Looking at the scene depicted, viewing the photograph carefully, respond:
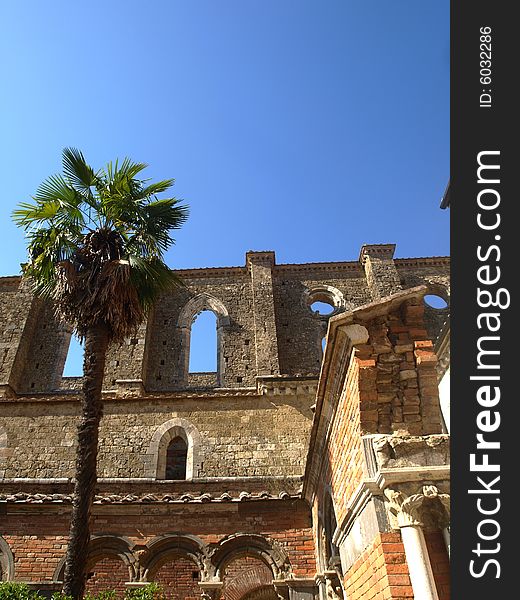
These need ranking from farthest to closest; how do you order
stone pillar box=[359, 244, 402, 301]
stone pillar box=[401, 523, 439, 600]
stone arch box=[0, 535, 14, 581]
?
stone pillar box=[359, 244, 402, 301], stone arch box=[0, 535, 14, 581], stone pillar box=[401, 523, 439, 600]

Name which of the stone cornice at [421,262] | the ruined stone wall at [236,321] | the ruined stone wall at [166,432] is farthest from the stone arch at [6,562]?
the stone cornice at [421,262]

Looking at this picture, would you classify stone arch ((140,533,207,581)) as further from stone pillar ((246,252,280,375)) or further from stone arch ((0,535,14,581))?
stone pillar ((246,252,280,375))

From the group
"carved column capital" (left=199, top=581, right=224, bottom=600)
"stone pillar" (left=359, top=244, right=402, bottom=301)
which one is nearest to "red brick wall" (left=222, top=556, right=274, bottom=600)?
"carved column capital" (left=199, top=581, right=224, bottom=600)

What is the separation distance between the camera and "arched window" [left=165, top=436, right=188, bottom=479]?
14766 mm

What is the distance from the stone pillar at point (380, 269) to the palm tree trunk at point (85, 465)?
1173 centimetres

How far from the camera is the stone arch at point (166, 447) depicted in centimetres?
1324

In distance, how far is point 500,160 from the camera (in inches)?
131

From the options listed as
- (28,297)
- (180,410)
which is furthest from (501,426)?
(28,297)

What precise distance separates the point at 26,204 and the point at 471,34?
837 cm

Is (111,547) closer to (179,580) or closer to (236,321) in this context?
(179,580)

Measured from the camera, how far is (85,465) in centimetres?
783

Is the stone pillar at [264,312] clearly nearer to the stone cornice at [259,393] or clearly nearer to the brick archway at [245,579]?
the stone cornice at [259,393]

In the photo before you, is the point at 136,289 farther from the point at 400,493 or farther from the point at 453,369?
the point at 453,369

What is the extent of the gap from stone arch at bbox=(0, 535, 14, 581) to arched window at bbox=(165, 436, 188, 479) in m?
4.95
